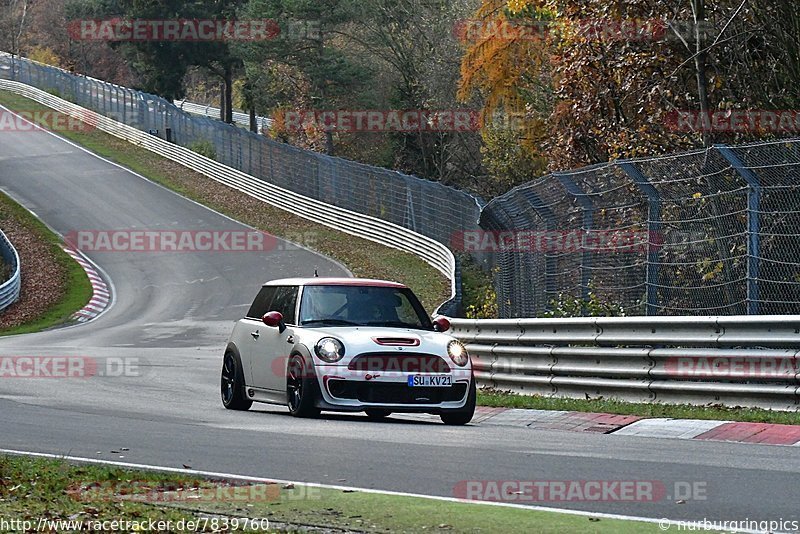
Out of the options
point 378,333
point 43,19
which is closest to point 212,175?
point 378,333

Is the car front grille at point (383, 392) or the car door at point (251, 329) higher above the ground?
the car door at point (251, 329)

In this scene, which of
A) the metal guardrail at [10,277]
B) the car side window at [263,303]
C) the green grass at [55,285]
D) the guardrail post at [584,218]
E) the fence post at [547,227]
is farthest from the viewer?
the metal guardrail at [10,277]

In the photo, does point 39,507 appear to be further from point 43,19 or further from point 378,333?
point 43,19

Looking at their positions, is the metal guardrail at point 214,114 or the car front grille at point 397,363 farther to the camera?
the metal guardrail at point 214,114

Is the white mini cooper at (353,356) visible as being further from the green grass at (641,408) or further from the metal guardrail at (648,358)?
the metal guardrail at (648,358)

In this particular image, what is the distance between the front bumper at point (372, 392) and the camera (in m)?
12.8

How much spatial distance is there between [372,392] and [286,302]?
6.14ft

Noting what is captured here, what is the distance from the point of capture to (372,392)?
12.8 metres

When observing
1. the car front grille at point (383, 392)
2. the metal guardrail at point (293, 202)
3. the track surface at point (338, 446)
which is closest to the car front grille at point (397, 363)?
the car front grille at point (383, 392)

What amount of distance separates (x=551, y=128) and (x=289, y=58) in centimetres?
2869

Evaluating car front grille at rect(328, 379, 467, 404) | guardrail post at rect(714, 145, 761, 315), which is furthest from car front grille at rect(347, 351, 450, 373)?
guardrail post at rect(714, 145, 761, 315)

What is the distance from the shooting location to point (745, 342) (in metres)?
12.1

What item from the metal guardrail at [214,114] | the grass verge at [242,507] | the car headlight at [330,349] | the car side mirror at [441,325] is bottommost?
the grass verge at [242,507]

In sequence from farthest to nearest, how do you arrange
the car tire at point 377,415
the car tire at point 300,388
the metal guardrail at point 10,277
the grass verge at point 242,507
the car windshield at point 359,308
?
the metal guardrail at point 10,277 → the car tire at point 377,415 → the car windshield at point 359,308 → the car tire at point 300,388 → the grass verge at point 242,507
